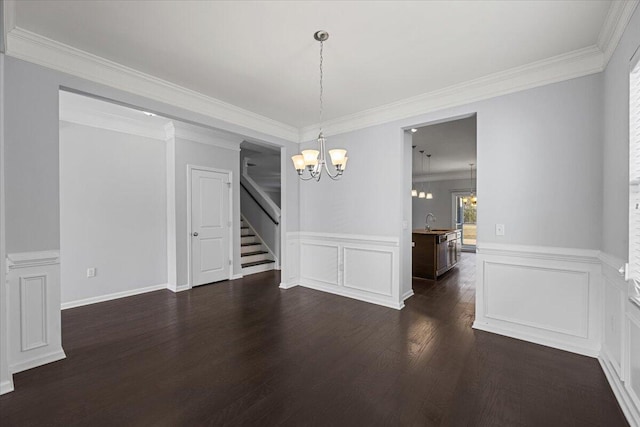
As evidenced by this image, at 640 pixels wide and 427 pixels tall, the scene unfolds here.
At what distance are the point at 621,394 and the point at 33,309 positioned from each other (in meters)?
4.49

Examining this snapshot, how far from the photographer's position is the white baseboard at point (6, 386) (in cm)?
198

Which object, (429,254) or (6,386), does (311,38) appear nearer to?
(6,386)

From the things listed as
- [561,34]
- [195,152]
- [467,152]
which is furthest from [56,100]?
[467,152]

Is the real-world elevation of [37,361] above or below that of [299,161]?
below

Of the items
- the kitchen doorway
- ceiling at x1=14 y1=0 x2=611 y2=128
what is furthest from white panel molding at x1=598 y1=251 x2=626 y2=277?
the kitchen doorway

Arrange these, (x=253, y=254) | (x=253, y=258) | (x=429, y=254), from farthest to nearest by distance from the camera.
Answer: (x=253, y=254)
(x=253, y=258)
(x=429, y=254)

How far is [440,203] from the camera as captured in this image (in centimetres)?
1056

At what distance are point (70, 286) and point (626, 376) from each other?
5727 millimetres

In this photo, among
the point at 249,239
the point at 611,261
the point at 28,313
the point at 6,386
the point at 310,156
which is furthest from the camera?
the point at 249,239

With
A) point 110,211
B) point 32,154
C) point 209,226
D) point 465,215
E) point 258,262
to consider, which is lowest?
point 258,262

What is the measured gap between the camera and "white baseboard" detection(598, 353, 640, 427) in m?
1.69

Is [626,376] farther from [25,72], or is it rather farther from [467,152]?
[467,152]

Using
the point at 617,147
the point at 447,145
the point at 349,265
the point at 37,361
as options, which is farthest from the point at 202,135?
the point at 617,147

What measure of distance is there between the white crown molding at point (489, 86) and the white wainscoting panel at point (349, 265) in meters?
1.71
